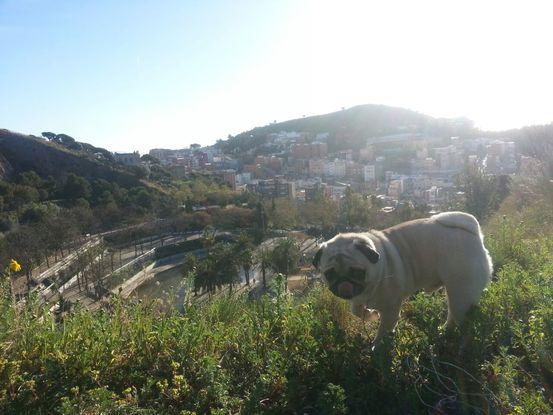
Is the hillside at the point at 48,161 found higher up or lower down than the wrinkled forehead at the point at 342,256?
lower down

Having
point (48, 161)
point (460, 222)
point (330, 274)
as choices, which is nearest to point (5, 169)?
point (48, 161)

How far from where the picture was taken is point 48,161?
6500 centimetres

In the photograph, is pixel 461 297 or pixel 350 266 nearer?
pixel 350 266

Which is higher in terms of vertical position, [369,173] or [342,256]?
[342,256]

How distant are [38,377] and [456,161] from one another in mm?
85451

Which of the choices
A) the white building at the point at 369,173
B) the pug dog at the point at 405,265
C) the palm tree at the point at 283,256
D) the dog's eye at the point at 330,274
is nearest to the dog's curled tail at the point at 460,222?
the pug dog at the point at 405,265

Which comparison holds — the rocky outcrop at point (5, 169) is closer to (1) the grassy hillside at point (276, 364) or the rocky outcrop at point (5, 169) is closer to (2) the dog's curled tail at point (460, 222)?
(1) the grassy hillside at point (276, 364)

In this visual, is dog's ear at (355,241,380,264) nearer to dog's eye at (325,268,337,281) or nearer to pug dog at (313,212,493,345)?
pug dog at (313,212,493,345)

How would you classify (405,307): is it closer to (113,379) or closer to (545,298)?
(545,298)

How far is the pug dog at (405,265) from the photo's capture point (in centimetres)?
271

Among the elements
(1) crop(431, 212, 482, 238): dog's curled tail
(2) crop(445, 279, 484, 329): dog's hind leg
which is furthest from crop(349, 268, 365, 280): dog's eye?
(1) crop(431, 212, 482, 238): dog's curled tail

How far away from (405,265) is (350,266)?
59 centimetres

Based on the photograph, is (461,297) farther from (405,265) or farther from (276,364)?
(276,364)

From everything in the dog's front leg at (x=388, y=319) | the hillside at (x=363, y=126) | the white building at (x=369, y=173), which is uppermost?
the dog's front leg at (x=388, y=319)
